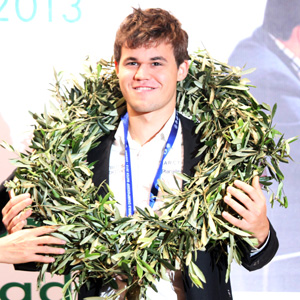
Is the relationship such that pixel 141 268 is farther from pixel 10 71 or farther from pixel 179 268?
pixel 10 71

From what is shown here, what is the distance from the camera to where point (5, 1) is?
2.97 meters

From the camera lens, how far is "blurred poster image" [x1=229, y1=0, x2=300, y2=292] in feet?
9.77

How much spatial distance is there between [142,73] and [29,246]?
2.47ft

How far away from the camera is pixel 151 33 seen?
209 centimetres

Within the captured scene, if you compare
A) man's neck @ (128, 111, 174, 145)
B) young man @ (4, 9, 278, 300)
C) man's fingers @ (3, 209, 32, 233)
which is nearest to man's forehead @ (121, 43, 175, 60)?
young man @ (4, 9, 278, 300)

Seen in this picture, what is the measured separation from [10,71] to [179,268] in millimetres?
1662

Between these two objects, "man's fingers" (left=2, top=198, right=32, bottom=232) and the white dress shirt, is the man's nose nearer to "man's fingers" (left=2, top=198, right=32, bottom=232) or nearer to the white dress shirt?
the white dress shirt

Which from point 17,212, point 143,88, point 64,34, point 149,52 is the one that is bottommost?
point 17,212

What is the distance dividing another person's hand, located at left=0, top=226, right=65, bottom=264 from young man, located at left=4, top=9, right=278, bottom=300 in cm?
6

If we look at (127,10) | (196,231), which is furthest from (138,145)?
(127,10)

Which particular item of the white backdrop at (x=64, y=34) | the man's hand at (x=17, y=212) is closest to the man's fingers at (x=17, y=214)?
the man's hand at (x=17, y=212)

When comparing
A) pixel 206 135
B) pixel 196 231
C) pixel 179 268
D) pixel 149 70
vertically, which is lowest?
pixel 179 268

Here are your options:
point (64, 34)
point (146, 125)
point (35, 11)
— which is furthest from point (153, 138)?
point (35, 11)

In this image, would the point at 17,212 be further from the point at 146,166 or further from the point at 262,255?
the point at 262,255
